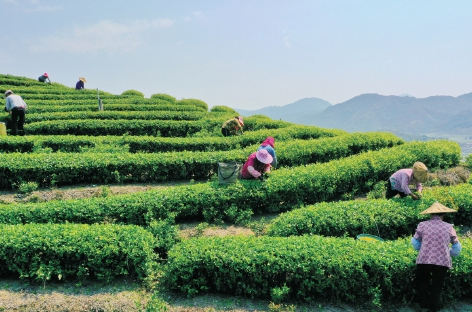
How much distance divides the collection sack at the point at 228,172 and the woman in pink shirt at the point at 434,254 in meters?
4.79

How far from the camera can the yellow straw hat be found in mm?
7406

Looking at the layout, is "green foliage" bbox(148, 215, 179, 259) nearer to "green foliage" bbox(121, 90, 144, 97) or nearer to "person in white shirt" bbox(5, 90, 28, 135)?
"person in white shirt" bbox(5, 90, 28, 135)

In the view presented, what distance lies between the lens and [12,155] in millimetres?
11008

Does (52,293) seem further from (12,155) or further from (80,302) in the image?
(12,155)

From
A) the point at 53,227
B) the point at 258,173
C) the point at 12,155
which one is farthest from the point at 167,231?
the point at 12,155

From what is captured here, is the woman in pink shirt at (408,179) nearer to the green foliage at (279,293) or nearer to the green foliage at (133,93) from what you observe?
the green foliage at (279,293)

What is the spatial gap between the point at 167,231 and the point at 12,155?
7.17 metres

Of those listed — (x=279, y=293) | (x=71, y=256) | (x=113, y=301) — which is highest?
(x=71, y=256)

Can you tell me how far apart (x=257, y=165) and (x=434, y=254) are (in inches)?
200

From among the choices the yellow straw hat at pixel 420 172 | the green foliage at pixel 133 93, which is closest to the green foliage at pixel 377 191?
the yellow straw hat at pixel 420 172

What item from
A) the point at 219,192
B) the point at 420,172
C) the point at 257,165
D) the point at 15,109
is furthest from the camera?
the point at 15,109

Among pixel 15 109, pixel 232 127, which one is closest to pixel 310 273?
pixel 232 127

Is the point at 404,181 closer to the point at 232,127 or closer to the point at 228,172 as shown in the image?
the point at 228,172

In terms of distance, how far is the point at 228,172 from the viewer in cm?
905
